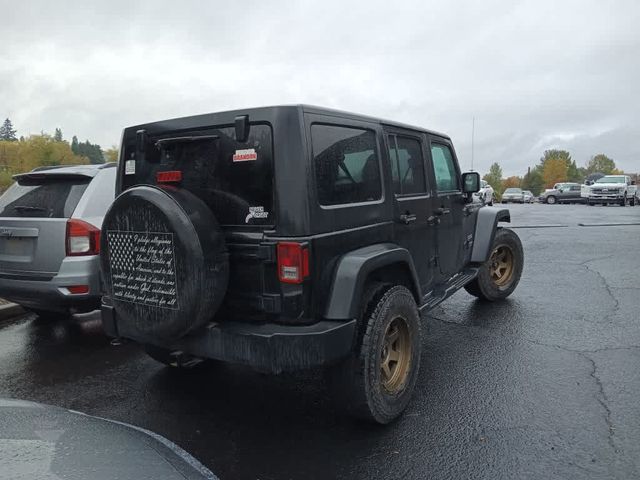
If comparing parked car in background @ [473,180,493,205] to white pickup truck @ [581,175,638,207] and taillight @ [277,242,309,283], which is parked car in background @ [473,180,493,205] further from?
white pickup truck @ [581,175,638,207]

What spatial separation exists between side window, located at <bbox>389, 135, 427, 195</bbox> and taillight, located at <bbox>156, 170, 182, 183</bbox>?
1.53 metres

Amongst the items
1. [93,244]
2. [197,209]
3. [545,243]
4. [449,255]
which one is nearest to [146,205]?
[197,209]

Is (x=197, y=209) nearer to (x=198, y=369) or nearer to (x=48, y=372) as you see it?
(x=198, y=369)

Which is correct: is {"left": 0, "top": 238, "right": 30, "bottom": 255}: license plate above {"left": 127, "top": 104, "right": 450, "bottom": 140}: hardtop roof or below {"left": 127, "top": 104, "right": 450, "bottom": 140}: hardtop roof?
A: below

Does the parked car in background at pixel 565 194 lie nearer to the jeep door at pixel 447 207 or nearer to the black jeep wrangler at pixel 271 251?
the jeep door at pixel 447 207

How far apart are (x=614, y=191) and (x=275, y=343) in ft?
114

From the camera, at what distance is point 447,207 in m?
4.57

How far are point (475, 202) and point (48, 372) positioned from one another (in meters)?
4.78

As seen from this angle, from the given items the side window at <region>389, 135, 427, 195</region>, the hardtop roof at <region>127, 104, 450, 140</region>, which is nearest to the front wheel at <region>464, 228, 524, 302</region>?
the side window at <region>389, 135, 427, 195</region>

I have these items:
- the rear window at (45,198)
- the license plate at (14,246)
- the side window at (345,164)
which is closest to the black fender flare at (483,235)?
the side window at (345,164)

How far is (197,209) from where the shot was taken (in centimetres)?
280

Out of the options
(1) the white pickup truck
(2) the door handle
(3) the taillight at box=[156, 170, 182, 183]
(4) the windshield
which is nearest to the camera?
(3) the taillight at box=[156, 170, 182, 183]

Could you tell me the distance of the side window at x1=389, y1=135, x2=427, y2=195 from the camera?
12.1 feet

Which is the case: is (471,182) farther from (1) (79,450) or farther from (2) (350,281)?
(1) (79,450)
